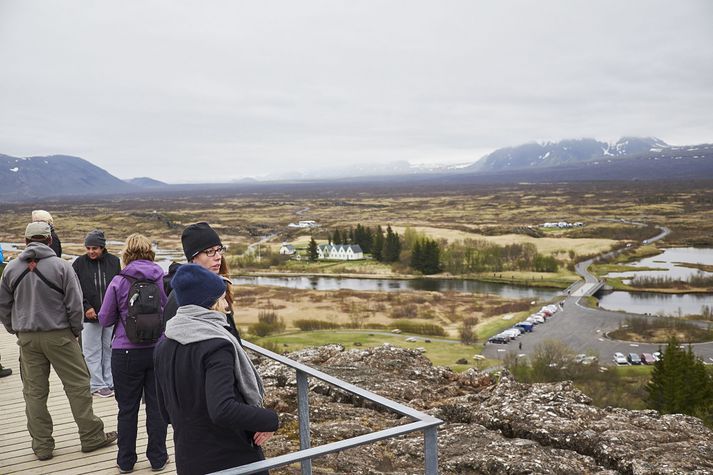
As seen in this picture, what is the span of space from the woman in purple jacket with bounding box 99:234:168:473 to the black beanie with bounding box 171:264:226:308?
8.49 feet

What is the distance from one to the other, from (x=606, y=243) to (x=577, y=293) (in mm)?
41852

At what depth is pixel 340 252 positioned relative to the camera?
344 ft

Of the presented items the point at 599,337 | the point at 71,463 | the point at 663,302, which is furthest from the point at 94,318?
the point at 663,302

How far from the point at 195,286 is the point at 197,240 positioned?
990 mm

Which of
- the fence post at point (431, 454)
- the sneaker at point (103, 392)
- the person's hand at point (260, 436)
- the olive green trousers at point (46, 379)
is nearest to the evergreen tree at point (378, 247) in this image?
the sneaker at point (103, 392)

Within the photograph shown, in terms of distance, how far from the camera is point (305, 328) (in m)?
53.4

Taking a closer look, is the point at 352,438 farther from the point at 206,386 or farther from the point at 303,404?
the point at 303,404

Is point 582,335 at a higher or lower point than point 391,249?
lower

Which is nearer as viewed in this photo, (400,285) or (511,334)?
(511,334)

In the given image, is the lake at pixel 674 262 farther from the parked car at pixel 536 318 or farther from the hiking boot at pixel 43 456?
the hiking boot at pixel 43 456

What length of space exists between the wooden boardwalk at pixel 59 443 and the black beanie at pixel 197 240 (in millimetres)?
2814

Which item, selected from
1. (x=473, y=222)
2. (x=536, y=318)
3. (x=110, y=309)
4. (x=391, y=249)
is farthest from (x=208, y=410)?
(x=473, y=222)

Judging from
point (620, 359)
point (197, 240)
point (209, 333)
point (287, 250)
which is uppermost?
point (197, 240)

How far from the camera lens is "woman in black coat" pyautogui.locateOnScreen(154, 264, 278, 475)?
3172mm
